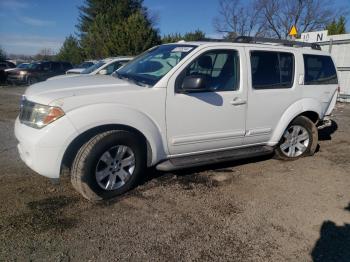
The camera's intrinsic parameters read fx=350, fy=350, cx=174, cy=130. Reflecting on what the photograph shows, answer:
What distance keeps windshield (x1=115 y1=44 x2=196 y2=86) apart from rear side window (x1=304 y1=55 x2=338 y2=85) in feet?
7.51

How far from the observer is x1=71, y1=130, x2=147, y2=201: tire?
3834 millimetres

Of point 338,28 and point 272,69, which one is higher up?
point 338,28

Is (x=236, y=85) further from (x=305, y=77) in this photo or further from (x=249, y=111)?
(x=305, y=77)

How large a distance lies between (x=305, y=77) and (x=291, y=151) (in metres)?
1.24

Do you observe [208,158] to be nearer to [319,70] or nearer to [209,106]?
[209,106]

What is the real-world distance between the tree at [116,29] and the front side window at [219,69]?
25.8m

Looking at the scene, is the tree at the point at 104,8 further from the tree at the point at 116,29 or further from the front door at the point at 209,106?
the front door at the point at 209,106

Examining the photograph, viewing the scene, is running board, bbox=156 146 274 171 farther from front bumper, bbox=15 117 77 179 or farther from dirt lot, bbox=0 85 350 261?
front bumper, bbox=15 117 77 179

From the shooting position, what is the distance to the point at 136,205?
157 inches

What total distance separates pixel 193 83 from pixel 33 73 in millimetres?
20318

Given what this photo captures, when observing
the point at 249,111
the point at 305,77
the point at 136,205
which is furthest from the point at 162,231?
the point at 305,77

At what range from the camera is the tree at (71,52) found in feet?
133

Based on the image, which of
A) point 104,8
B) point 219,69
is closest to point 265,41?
point 219,69

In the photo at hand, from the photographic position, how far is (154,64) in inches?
186
